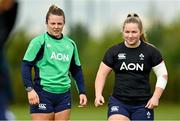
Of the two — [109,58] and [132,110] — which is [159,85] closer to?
[132,110]

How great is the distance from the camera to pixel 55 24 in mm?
8078

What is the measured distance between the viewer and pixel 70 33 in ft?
111

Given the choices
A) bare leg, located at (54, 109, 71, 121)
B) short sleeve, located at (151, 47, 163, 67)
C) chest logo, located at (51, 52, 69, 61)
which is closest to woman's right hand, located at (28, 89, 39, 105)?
bare leg, located at (54, 109, 71, 121)

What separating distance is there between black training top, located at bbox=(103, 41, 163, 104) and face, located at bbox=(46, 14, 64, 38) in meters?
0.67

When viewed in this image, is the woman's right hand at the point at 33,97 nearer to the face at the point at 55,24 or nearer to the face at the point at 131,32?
the face at the point at 55,24

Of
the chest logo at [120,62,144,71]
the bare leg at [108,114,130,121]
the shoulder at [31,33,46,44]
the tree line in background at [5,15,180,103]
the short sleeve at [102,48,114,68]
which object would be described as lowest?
the tree line in background at [5,15,180,103]

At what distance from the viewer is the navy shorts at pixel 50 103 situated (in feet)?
26.9

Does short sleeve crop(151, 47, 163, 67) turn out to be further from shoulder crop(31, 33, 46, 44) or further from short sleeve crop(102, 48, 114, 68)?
shoulder crop(31, 33, 46, 44)

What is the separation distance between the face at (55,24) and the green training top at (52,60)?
0.09 m

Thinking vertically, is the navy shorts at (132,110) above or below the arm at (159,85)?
below

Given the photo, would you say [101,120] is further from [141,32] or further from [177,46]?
[177,46]

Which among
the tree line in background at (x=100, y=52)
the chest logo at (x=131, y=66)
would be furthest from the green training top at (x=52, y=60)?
the tree line in background at (x=100, y=52)

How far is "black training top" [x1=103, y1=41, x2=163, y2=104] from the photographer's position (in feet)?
26.8

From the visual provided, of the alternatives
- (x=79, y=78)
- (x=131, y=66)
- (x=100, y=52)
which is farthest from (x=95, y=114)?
(x=131, y=66)
